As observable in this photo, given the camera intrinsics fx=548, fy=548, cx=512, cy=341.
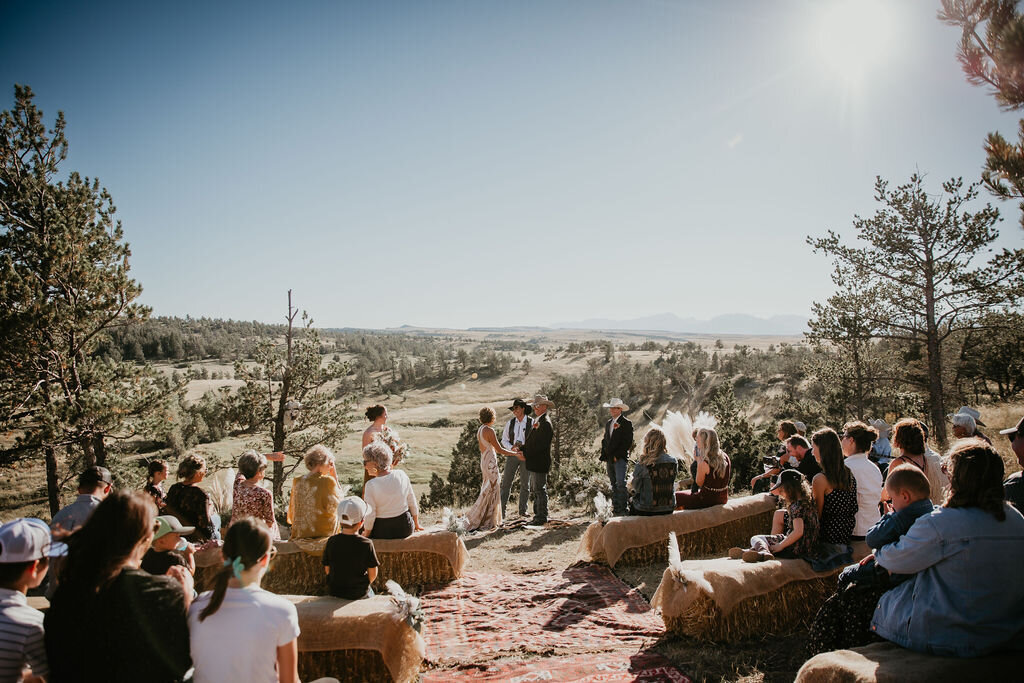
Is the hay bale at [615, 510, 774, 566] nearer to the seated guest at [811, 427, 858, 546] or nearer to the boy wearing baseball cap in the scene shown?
the seated guest at [811, 427, 858, 546]

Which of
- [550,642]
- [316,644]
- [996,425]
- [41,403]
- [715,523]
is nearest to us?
[316,644]

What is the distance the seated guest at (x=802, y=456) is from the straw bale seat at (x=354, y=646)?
4.98 meters

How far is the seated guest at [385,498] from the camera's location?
5.90 meters

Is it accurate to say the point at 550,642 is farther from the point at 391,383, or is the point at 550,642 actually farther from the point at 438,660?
the point at 391,383

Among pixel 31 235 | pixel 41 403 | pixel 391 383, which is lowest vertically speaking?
pixel 391 383

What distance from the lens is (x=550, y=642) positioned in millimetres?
4727

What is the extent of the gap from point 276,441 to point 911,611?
16.1 metres

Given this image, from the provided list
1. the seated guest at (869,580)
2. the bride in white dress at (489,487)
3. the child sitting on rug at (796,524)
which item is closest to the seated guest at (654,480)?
the child sitting on rug at (796,524)

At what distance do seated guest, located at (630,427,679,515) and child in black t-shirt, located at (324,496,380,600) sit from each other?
12.0ft

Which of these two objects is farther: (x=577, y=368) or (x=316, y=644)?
(x=577, y=368)

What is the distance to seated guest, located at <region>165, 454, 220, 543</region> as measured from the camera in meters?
5.15

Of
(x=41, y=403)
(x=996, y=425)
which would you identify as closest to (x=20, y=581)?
(x=41, y=403)

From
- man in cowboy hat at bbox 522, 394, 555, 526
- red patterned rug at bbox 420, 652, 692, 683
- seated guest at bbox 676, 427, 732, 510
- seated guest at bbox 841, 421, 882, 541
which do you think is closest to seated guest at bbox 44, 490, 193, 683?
red patterned rug at bbox 420, 652, 692, 683

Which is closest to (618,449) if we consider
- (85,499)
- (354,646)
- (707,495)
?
(707,495)
